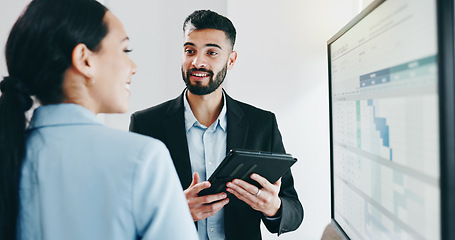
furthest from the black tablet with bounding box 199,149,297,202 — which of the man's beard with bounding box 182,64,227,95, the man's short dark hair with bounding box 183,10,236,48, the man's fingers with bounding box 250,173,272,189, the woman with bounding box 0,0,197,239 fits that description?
the man's short dark hair with bounding box 183,10,236,48

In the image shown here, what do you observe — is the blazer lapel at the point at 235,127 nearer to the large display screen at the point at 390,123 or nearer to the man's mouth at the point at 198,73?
the man's mouth at the point at 198,73

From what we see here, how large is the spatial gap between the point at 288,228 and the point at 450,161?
33.7 inches

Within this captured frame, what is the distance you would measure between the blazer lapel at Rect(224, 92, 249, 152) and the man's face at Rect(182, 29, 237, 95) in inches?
4.6

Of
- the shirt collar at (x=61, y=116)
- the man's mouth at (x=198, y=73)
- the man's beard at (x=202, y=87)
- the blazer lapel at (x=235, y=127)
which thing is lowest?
the blazer lapel at (x=235, y=127)

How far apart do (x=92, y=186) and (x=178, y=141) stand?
0.74m

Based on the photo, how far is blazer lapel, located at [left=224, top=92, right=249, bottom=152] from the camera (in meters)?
1.36

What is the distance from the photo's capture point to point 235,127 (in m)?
1.38

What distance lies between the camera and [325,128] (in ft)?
5.82

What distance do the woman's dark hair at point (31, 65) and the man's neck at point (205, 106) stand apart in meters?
0.76

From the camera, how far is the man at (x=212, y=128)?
1288mm

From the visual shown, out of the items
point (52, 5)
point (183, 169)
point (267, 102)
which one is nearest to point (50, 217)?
point (52, 5)

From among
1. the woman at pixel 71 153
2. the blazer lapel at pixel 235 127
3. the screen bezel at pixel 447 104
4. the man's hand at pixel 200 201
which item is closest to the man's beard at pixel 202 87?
the blazer lapel at pixel 235 127

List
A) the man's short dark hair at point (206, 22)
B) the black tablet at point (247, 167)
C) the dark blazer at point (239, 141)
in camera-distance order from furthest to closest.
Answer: the man's short dark hair at point (206, 22) < the dark blazer at point (239, 141) < the black tablet at point (247, 167)

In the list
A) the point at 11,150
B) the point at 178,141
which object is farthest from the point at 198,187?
the point at 11,150
